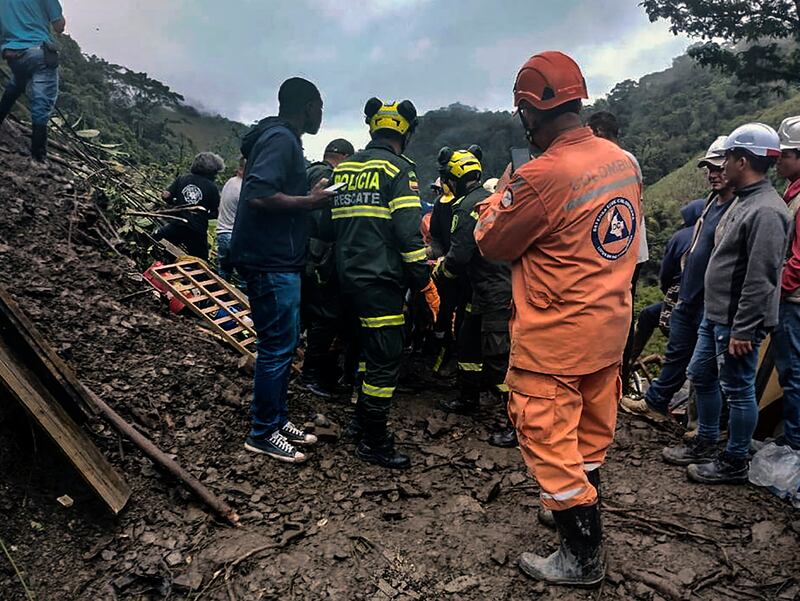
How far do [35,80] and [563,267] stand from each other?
18.8ft

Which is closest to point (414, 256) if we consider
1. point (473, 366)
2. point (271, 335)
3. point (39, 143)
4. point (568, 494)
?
point (271, 335)

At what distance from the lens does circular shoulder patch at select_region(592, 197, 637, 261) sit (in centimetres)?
215

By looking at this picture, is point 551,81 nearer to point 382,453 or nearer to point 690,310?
point 382,453

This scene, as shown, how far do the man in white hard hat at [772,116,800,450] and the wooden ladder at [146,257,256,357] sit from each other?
12.3 ft

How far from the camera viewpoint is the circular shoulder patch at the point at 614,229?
A: 215 centimetres

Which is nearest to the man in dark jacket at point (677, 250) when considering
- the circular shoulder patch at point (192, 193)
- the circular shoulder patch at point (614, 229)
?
the circular shoulder patch at point (614, 229)

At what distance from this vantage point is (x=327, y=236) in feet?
13.5

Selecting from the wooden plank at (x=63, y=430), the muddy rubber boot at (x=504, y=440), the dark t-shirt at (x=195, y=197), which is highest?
the dark t-shirt at (x=195, y=197)

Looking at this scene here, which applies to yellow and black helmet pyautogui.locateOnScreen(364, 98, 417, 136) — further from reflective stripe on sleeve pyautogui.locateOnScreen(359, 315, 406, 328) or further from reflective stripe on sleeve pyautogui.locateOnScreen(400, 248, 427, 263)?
reflective stripe on sleeve pyautogui.locateOnScreen(359, 315, 406, 328)

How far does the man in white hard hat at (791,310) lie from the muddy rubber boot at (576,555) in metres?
1.70

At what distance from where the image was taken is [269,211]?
9.86 feet

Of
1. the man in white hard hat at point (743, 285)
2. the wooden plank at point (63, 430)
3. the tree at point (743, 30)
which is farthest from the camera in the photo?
the tree at point (743, 30)

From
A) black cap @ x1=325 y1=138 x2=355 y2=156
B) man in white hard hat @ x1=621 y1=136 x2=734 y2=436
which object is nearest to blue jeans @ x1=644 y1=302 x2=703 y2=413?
man in white hard hat @ x1=621 y1=136 x2=734 y2=436

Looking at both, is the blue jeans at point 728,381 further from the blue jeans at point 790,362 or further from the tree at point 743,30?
the tree at point 743,30
